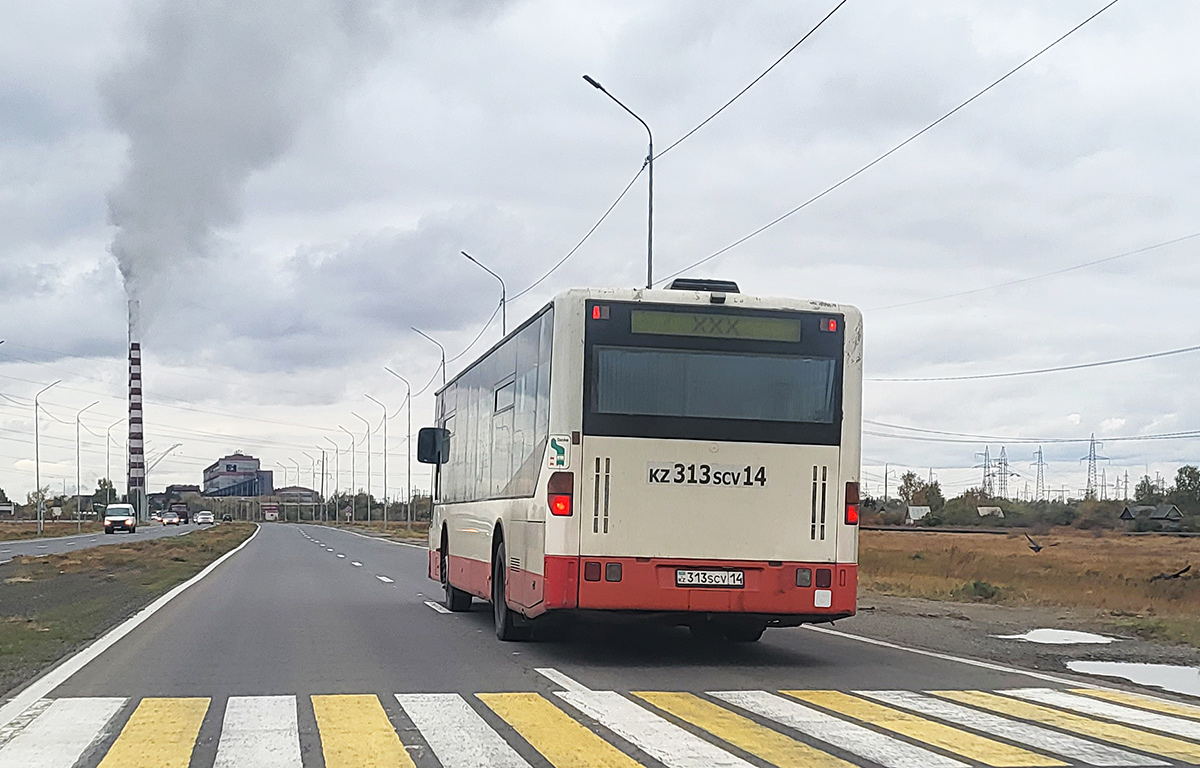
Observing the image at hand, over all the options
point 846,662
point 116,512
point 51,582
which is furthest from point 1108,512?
point 846,662

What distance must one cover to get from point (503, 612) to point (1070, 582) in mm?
20888

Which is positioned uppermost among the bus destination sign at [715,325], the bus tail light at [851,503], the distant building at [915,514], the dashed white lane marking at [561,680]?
the bus destination sign at [715,325]

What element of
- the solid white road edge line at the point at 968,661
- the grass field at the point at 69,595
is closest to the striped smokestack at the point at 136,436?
the grass field at the point at 69,595

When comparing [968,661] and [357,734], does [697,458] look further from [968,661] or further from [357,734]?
[357,734]

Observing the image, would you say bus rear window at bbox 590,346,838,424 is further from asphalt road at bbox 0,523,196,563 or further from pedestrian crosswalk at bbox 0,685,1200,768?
asphalt road at bbox 0,523,196,563

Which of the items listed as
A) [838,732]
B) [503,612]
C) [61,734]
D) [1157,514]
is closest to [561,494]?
[503,612]

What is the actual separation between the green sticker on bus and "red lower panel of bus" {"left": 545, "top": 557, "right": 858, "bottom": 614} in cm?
85

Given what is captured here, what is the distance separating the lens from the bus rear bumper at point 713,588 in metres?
11.7

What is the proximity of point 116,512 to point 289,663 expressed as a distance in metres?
77.8

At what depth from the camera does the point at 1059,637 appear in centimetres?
1528

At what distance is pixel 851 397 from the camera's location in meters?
12.3

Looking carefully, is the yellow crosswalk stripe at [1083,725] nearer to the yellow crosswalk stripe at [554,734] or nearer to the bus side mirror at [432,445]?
the yellow crosswalk stripe at [554,734]

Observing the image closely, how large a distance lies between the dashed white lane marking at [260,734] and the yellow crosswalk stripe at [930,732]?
378cm

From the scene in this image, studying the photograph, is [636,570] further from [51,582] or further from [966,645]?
[51,582]
